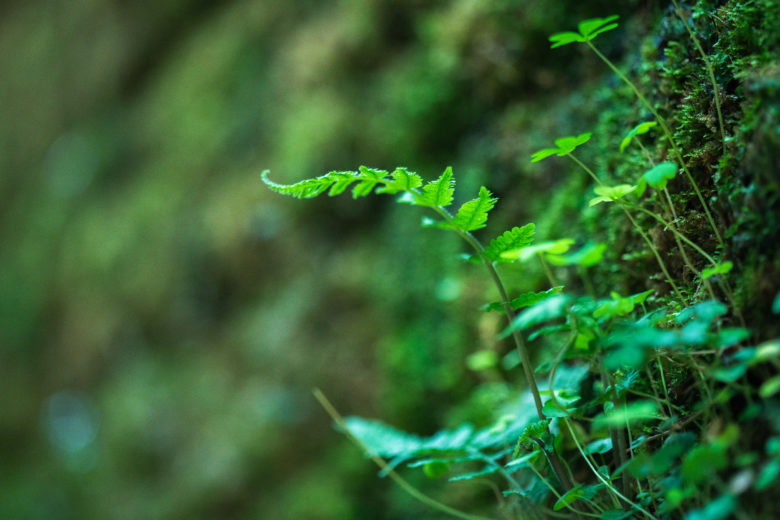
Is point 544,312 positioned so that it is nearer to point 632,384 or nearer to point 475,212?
point 475,212

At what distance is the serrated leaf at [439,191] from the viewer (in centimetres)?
96

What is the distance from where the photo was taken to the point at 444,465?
118 cm

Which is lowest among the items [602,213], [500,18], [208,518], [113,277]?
[208,518]

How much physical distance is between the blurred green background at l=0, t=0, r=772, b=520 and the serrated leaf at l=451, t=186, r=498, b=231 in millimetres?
802

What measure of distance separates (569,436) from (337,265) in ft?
5.39

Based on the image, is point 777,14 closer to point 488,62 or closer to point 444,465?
point 444,465

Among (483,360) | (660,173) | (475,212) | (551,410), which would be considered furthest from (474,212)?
(483,360)

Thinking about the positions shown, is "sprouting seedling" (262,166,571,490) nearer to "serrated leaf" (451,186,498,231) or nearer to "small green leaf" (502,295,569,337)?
"serrated leaf" (451,186,498,231)

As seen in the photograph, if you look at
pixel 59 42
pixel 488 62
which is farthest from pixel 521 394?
pixel 59 42

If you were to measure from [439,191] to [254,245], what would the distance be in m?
2.14

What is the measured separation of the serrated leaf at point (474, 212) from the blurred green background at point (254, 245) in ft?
2.63

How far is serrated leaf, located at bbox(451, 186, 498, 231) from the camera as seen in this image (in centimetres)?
97

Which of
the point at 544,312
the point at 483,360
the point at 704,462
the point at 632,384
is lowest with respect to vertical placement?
the point at 483,360

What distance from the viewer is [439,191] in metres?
0.98
